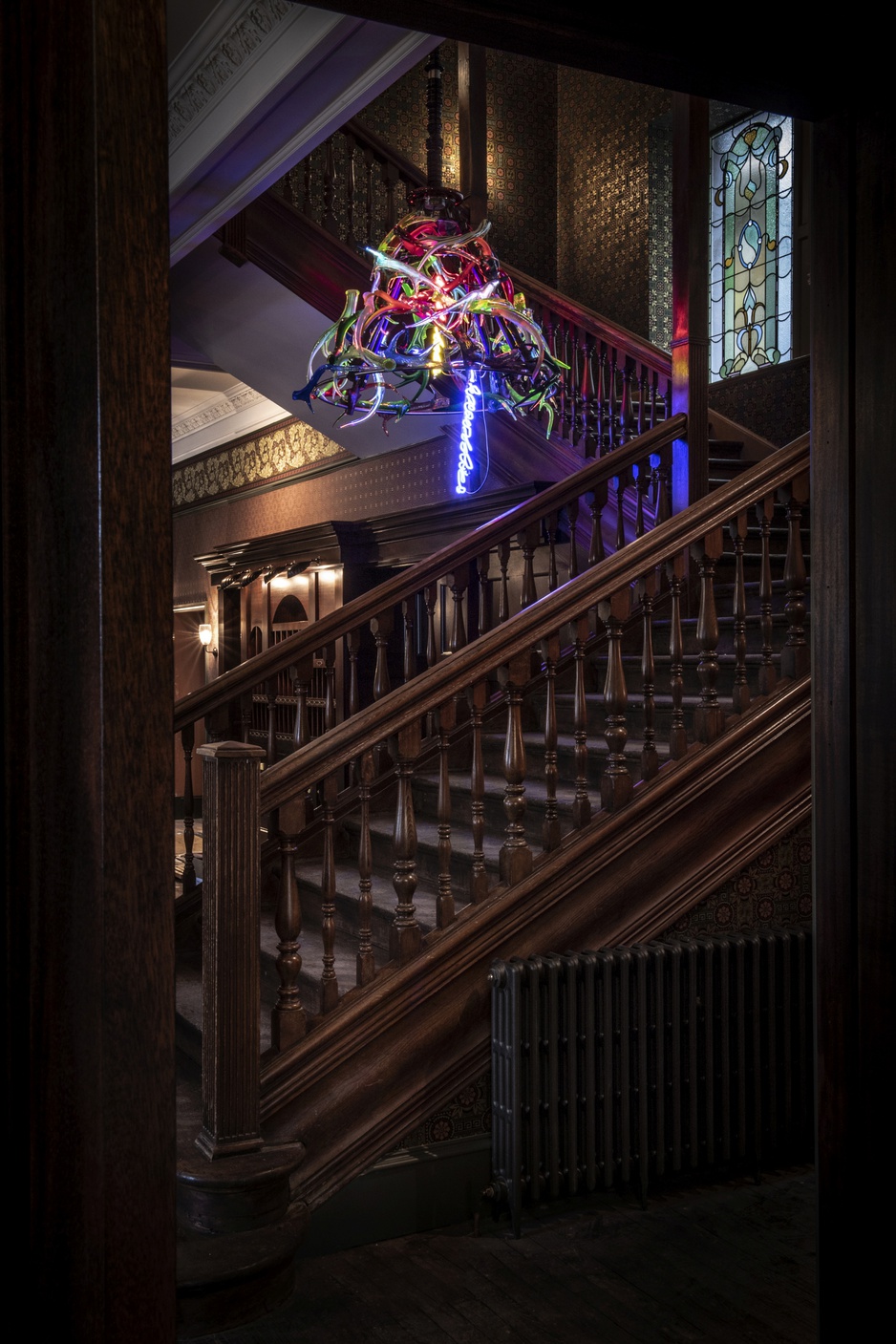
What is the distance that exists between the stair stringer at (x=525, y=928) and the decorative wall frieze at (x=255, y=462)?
579 cm

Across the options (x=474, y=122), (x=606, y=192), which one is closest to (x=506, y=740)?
(x=474, y=122)

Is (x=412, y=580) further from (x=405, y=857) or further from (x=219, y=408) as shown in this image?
(x=219, y=408)

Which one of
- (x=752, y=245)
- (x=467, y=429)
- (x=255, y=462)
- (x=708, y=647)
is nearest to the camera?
(x=708, y=647)

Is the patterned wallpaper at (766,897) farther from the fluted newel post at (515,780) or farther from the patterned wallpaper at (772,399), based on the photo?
the patterned wallpaper at (772,399)

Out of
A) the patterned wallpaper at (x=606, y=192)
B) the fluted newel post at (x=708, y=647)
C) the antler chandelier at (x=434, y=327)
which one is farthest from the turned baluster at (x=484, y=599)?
the patterned wallpaper at (x=606, y=192)

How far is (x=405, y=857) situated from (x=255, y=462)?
8246mm

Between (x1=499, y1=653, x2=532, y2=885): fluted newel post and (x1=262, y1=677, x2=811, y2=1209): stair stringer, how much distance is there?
72 millimetres

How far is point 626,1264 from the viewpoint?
3.30 meters

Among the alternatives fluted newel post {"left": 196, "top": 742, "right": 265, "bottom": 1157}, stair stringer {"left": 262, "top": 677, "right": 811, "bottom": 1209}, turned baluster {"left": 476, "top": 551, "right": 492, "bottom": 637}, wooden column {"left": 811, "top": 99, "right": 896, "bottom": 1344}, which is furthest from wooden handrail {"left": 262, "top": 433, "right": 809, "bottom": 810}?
wooden column {"left": 811, "top": 99, "right": 896, "bottom": 1344}

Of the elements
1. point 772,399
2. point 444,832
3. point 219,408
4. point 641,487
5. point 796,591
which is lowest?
point 444,832

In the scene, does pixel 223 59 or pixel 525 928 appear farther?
pixel 223 59

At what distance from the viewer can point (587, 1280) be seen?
3.22 metres

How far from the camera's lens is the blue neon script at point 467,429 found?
15.9 feet

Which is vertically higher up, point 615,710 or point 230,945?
point 615,710
